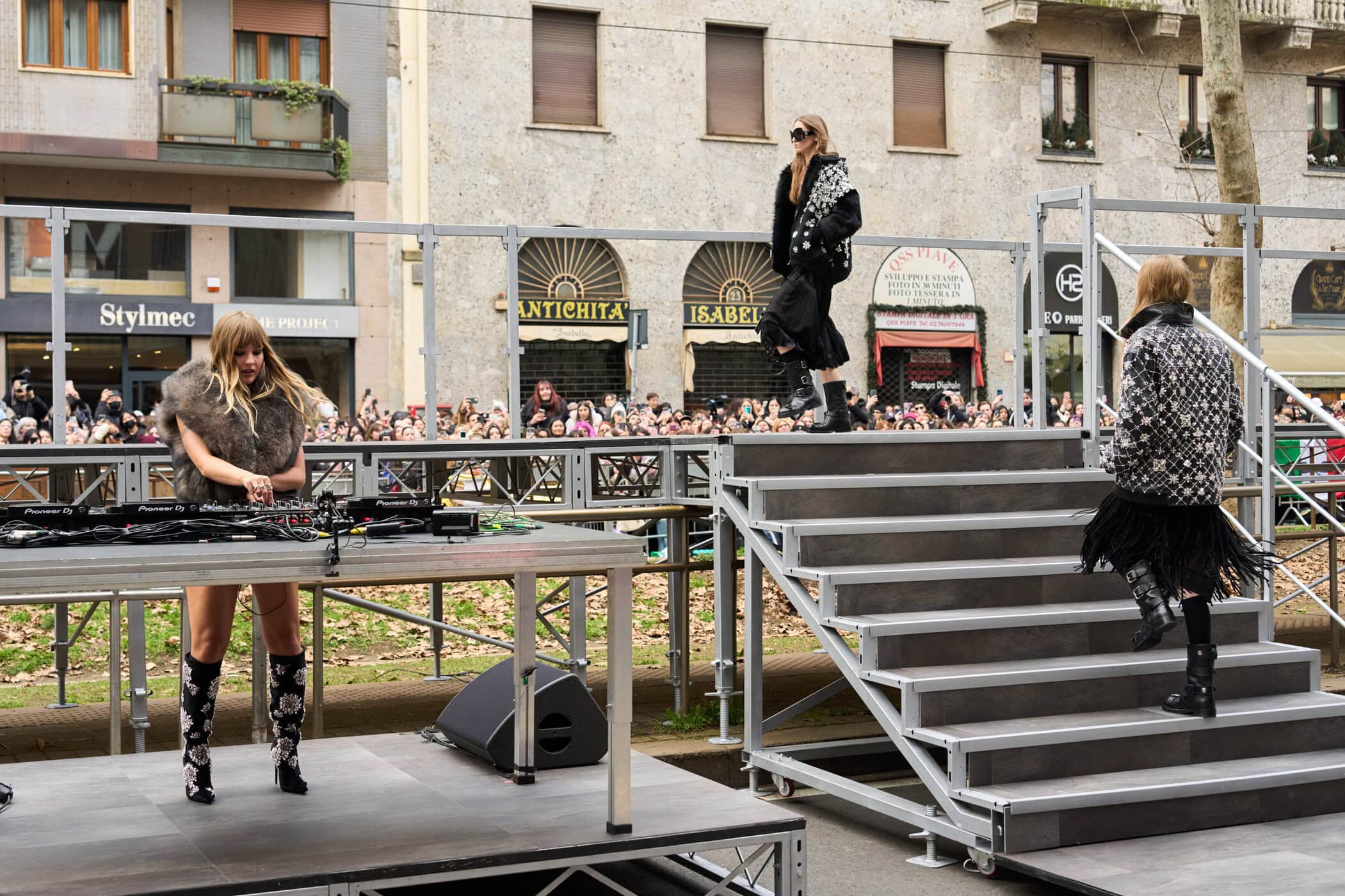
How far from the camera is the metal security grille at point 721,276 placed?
27812mm

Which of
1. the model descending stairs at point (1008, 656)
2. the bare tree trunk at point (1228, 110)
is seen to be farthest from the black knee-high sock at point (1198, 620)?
the bare tree trunk at point (1228, 110)

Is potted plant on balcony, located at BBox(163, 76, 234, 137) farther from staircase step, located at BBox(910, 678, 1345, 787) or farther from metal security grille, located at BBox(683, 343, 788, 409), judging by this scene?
staircase step, located at BBox(910, 678, 1345, 787)

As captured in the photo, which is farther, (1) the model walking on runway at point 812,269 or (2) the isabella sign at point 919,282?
(2) the isabella sign at point 919,282

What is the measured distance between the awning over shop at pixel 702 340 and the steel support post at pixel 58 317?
59.7 feet

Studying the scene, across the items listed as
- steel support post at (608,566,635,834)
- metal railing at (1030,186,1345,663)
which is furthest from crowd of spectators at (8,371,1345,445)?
steel support post at (608,566,635,834)

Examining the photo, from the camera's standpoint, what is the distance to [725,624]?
332 inches

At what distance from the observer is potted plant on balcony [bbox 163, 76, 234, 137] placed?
25062 millimetres

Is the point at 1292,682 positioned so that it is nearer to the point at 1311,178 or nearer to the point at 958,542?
the point at 958,542

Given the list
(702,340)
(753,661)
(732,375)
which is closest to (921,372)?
(732,375)

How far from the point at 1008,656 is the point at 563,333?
1880 centimetres

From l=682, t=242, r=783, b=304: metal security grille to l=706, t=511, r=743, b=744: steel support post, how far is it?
63.5ft

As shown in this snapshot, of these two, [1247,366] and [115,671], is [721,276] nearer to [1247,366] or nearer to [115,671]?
[1247,366]

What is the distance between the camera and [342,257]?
26.3 meters

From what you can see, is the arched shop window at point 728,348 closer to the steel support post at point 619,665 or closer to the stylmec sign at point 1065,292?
the stylmec sign at point 1065,292
